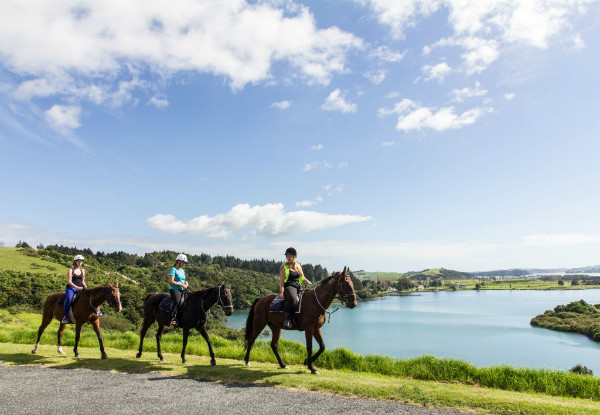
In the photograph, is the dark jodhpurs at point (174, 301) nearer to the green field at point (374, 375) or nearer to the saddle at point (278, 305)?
the green field at point (374, 375)

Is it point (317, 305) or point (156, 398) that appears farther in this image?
point (317, 305)

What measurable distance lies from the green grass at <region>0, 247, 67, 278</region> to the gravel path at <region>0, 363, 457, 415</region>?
71.8 metres

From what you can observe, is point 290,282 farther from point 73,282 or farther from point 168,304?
point 73,282

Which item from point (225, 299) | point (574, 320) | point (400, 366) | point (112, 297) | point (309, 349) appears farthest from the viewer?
point (574, 320)

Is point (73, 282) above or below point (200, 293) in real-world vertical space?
above

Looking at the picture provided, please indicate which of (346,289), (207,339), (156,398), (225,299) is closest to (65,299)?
(207,339)

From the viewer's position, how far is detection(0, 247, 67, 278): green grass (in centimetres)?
6566

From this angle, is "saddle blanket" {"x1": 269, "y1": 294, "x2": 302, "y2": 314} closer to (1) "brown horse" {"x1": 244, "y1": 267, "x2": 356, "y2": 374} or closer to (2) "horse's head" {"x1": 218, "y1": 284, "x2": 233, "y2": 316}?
(1) "brown horse" {"x1": 244, "y1": 267, "x2": 356, "y2": 374}

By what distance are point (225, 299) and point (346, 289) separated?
3221mm

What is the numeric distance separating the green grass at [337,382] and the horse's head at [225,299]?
1327mm

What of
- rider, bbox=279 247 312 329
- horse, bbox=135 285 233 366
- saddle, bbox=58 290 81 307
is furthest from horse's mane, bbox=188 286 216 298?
saddle, bbox=58 290 81 307

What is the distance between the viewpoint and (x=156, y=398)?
598cm

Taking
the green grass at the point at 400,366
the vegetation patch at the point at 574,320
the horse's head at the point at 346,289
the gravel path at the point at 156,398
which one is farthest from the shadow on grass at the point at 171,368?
the vegetation patch at the point at 574,320

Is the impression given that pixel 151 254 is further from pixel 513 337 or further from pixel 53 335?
pixel 53 335
